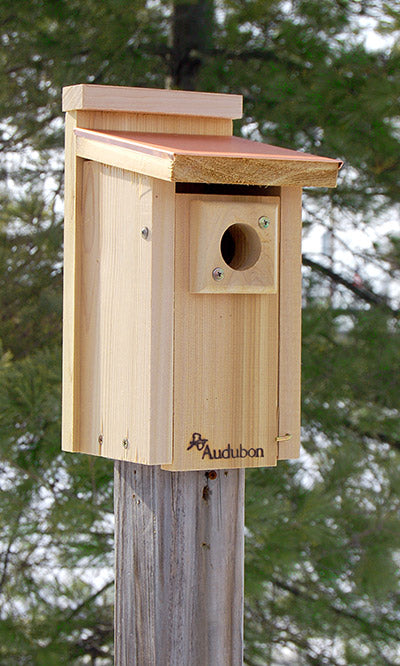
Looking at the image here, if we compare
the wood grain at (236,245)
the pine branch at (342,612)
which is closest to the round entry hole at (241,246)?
the wood grain at (236,245)

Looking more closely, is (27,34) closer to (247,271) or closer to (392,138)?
(392,138)

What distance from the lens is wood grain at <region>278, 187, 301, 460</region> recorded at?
1.52 m

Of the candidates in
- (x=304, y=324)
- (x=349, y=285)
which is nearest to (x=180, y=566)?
(x=304, y=324)

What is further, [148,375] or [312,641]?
[312,641]

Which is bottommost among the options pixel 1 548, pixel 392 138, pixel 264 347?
pixel 1 548

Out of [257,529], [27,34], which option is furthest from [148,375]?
[27,34]

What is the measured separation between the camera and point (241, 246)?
155 centimetres

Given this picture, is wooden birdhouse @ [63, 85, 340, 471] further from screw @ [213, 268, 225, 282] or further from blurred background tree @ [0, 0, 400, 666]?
blurred background tree @ [0, 0, 400, 666]

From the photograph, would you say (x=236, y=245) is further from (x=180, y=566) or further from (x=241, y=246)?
(x=180, y=566)

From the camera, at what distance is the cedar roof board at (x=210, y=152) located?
4.51 feet

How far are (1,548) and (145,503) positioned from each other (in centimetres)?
190

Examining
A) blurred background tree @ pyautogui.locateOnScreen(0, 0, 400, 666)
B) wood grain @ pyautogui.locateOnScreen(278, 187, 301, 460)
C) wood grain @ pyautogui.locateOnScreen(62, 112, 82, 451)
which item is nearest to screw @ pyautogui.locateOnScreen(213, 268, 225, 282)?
wood grain @ pyautogui.locateOnScreen(278, 187, 301, 460)

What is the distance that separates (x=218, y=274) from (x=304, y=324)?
2.05m

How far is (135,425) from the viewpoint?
4.74 ft
